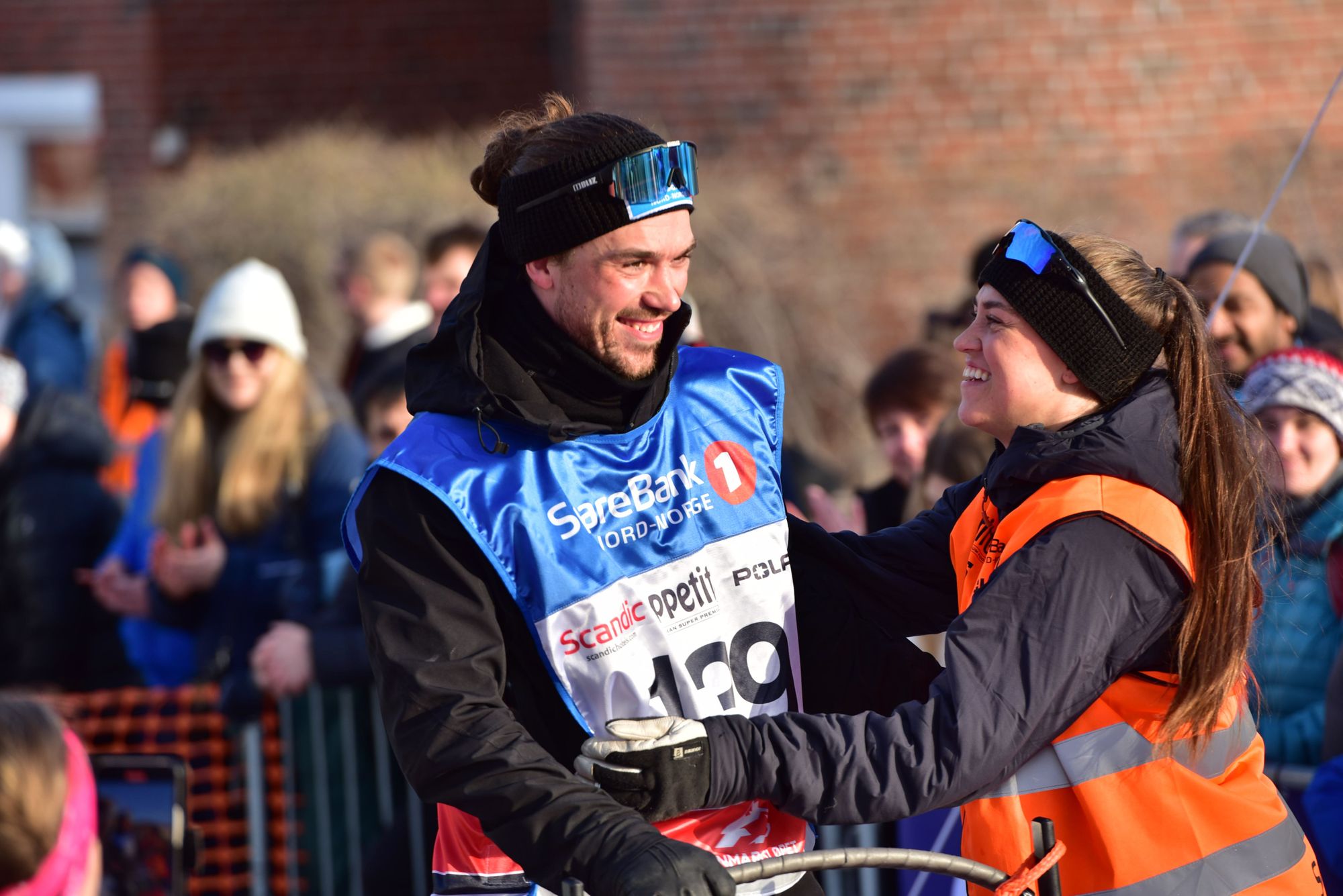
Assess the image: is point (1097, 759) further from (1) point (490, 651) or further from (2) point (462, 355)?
(2) point (462, 355)

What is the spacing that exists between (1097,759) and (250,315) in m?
3.84

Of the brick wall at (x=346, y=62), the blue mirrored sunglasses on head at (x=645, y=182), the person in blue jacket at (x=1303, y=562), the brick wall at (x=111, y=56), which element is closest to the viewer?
the blue mirrored sunglasses on head at (x=645, y=182)

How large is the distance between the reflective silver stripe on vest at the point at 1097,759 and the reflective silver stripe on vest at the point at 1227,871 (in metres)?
0.13

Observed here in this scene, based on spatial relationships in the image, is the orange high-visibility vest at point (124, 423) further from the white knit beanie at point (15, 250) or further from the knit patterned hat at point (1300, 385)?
the knit patterned hat at point (1300, 385)

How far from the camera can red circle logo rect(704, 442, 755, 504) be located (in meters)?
2.82

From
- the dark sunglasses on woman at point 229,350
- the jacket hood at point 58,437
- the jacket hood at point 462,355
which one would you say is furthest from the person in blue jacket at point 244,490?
the jacket hood at point 462,355

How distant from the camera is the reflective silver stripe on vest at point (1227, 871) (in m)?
2.46

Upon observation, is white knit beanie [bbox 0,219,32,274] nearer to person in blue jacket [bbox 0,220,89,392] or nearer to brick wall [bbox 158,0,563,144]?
person in blue jacket [bbox 0,220,89,392]

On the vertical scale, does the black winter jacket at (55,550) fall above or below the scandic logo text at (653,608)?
above

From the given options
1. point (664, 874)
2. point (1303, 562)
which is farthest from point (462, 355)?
point (1303, 562)

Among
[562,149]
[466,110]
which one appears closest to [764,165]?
[466,110]

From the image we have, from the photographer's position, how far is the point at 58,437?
5.96 metres

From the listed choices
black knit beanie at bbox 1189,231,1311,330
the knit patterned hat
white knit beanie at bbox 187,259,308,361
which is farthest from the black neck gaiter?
white knit beanie at bbox 187,259,308,361

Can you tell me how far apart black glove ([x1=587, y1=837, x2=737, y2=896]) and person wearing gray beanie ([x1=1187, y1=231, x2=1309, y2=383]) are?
2983 millimetres
